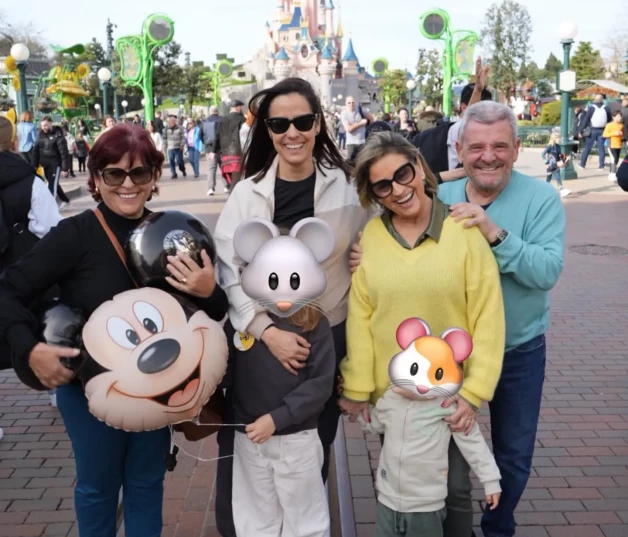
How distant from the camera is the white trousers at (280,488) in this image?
252 centimetres

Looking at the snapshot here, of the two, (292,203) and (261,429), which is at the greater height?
(292,203)

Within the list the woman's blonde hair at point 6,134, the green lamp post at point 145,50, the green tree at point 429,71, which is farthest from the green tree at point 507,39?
the woman's blonde hair at point 6,134

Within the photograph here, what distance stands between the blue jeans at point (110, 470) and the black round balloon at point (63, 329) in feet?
0.81

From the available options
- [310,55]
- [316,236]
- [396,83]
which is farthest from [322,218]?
[310,55]

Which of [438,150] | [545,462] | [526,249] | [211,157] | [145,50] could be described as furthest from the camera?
[145,50]

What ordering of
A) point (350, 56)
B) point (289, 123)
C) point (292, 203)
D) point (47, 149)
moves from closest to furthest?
point (289, 123) < point (292, 203) < point (47, 149) < point (350, 56)

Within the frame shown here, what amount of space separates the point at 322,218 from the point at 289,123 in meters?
0.39

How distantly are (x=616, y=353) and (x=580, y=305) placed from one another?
4.90 ft

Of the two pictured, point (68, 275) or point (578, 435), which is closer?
point (68, 275)

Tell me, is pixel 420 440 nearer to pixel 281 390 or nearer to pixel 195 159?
pixel 281 390

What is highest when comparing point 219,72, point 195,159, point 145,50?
point 219,72

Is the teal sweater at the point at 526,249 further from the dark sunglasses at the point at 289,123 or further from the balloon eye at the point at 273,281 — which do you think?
the balloon eye at the point at 273,281

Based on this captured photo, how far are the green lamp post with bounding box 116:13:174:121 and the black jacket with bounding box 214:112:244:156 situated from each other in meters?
15.9

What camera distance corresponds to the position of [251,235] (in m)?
2.35
